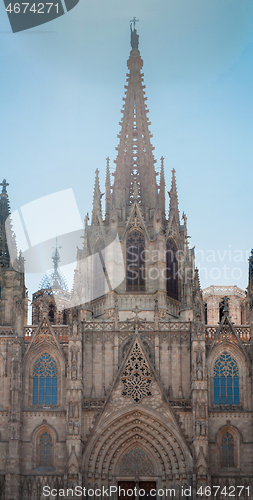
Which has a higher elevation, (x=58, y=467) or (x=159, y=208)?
(x=159, y=208)

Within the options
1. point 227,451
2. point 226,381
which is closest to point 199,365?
point 226,381

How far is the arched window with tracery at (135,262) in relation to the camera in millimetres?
53281

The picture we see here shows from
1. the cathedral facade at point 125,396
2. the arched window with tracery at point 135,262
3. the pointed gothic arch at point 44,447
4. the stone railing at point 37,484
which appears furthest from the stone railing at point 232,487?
the arched window with tracery at point 135,262

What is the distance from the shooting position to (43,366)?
160ft

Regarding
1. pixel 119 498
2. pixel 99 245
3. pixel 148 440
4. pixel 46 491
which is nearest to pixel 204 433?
pixel 148 440

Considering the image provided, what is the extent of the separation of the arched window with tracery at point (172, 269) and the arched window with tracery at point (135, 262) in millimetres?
1981

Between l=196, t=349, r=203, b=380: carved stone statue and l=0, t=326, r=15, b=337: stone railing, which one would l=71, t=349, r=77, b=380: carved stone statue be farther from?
l=196, t=349, r=203, b=380: carved stone statue

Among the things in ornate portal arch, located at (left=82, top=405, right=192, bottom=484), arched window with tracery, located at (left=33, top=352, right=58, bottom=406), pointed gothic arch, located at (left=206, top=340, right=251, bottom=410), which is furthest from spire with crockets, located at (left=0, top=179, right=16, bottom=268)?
pointed gothic arch, located at (left=206, top=340, right=251, bottom=410)

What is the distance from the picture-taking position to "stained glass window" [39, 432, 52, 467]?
154 feet

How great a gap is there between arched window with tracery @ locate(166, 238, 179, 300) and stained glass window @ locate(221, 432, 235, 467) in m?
11.4

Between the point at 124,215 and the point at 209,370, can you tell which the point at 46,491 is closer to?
the point at 209,370

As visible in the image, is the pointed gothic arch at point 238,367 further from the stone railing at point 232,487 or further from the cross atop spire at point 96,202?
the cross atop spire at point 96,202

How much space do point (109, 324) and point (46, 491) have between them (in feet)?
38.1

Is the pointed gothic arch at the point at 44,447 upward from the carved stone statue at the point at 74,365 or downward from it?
downward
